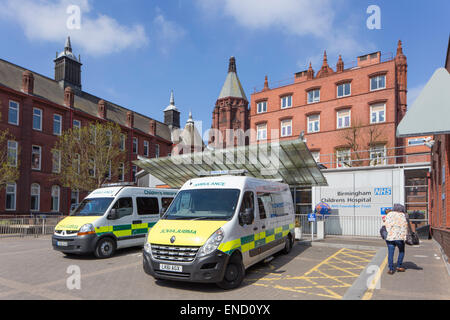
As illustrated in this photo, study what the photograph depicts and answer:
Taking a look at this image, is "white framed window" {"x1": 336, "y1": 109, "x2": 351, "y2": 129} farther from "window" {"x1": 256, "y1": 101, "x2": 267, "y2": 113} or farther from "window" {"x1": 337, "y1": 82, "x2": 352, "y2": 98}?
"window" {"x1": 256, "y1": 101, "x2": 267, "y2": 113}

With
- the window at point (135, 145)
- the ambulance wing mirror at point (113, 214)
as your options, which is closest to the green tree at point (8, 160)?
the ambulance wing mirror at point (113, 214)

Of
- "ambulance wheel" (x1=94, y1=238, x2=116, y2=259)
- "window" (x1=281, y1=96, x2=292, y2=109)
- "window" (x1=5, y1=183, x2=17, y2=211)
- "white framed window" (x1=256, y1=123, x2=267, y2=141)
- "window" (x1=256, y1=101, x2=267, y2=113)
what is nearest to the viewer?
"ambulance wheel" (x1=94, y1=238, x2=116, y2=259)

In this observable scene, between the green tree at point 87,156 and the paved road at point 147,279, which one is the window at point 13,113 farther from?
the paved road at point 147,279

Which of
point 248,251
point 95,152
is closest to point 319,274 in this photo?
point 248,251

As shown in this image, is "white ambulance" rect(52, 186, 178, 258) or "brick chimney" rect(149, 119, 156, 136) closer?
"white ambulance" rect(52, 186, 178, 258)

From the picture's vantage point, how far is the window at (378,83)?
3002 cm

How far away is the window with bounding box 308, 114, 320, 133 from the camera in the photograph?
3319 cm

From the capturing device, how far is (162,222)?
23.4ft

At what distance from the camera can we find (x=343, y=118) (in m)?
31.8

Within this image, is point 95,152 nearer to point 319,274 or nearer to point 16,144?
point 16,144

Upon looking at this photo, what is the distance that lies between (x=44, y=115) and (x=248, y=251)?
30.0 meters

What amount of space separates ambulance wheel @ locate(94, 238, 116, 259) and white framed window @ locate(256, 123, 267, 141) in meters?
28.4

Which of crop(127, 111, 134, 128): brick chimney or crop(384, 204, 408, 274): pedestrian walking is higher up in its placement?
crop(127, 111, 134, 128): brick chimney

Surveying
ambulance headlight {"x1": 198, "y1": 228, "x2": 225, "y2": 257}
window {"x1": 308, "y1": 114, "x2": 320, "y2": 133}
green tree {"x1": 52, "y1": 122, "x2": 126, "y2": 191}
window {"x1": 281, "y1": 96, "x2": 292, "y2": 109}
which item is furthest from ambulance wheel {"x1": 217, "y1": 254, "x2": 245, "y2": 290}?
window {"x1": 281, "y1": 96, "x2": 292, "y2": 109}
